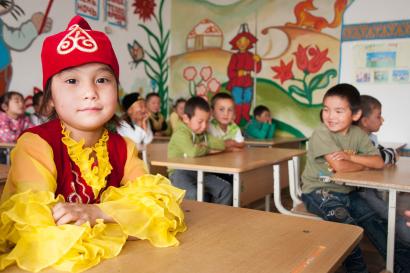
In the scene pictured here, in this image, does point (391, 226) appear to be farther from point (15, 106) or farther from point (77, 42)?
point (15, 106)

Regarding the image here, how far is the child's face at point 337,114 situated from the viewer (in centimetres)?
231

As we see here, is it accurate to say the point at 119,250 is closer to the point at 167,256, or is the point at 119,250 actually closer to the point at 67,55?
the point at 167,256

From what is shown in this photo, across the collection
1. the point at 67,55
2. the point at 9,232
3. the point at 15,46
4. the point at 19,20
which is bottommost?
the point at 9,232

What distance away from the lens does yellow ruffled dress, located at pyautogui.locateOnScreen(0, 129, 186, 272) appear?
765 millimetres

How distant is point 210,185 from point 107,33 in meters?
3.28

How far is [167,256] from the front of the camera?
822 mm

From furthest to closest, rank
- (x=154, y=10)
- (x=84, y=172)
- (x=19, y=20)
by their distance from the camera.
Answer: (x=154, y=10)
(x=19, y=20)
(x=84, y=172)

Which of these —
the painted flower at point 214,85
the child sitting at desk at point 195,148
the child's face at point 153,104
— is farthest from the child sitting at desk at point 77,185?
the painted flower at point 214,85

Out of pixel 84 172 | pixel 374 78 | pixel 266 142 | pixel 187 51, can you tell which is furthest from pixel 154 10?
pixel 84 172

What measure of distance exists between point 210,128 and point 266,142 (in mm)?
1568

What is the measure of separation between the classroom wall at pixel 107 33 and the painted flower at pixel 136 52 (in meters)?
0.03

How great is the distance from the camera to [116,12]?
5.57m

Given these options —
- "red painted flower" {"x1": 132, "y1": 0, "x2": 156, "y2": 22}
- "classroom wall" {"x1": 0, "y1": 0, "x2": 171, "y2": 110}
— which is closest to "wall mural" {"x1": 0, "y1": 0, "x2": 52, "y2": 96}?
"classroom wall" {"x1": 0, "y1": 0, "x2": 171, "y2": 110}

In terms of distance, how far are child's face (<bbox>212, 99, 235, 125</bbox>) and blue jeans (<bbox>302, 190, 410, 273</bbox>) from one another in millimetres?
1556
